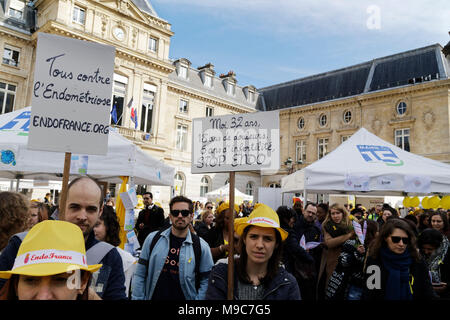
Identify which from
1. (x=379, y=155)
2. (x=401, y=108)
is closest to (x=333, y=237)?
(x=379, y=155)

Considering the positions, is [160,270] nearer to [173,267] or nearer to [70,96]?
[173,267]

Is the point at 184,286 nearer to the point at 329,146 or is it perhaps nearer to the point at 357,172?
the point at 357,172

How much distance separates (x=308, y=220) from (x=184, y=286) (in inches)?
121

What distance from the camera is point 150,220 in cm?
809

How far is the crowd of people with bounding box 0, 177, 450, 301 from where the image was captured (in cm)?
150

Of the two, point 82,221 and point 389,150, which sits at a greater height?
point 389,150

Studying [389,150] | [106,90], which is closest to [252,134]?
[106,90]

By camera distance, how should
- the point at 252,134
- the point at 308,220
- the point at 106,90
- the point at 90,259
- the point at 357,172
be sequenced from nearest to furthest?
the point at 90,259 < the point at 106,90 < the point at 252,134 < the point at 308,220 < the point at 357,172

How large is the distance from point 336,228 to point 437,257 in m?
1.25

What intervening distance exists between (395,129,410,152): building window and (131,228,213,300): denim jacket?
92.2 ft

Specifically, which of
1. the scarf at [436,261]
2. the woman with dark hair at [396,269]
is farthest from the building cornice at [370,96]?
the woman with dark hair at [396,269]

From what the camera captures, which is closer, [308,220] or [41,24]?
[308,220]
